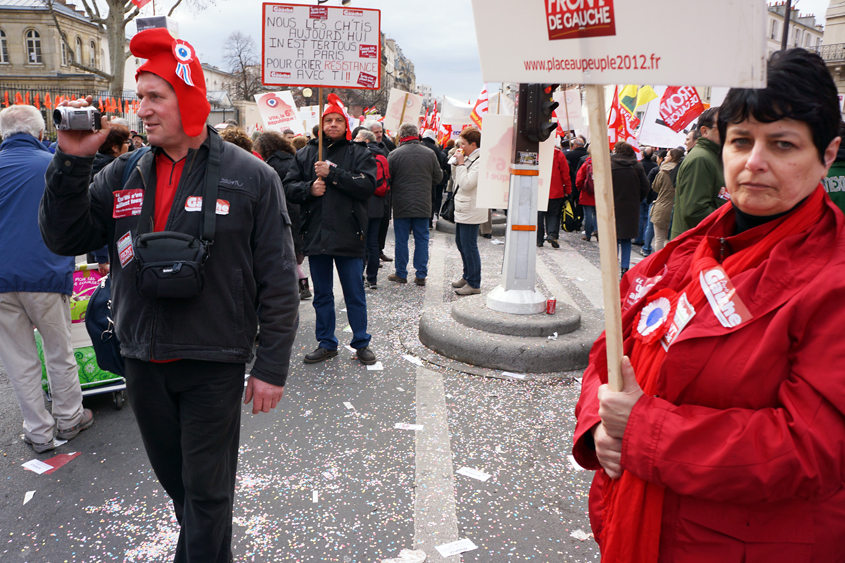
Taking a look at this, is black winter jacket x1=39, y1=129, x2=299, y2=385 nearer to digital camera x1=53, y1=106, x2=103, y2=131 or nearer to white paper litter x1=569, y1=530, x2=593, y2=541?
digital camera x1=53, y1=106, x2=103, y2=131

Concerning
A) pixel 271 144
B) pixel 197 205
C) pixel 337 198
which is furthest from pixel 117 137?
pixel 197 205

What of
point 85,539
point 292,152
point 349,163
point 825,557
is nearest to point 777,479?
point 825,557

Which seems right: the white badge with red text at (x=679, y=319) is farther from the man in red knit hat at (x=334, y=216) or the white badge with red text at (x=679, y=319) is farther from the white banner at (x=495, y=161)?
the white banner at (x=495, y=161)

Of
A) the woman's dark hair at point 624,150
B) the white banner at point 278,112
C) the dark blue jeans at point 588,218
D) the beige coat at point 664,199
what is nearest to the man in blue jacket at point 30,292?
the beige coat at point 664,199

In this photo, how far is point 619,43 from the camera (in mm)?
1261

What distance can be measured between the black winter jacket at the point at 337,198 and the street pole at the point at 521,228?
4.59ft

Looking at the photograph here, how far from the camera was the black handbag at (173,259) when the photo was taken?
2.07 metres

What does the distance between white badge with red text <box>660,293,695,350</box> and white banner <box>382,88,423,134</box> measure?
492 inches

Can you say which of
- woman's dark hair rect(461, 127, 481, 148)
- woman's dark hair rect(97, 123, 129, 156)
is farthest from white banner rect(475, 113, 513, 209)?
woman's dark hair rect(97, 123, 129, 156)

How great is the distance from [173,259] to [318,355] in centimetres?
335

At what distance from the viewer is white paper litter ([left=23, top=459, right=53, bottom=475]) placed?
354 centimetres

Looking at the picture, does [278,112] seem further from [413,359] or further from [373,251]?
[413,359]

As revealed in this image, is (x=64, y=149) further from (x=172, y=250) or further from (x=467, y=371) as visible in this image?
(x=467, y=371)

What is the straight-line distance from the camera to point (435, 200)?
550 inches
